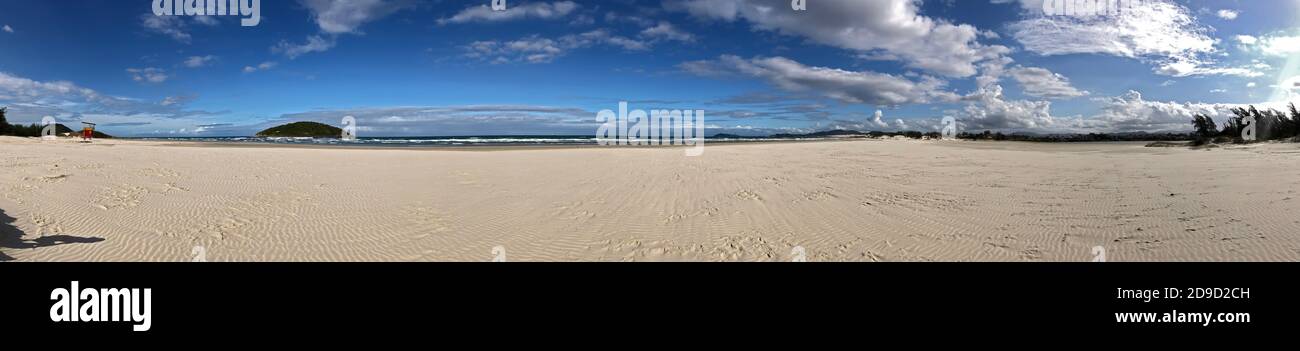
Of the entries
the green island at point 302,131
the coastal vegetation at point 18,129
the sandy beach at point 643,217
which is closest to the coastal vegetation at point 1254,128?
the sandy beach at point 643,217

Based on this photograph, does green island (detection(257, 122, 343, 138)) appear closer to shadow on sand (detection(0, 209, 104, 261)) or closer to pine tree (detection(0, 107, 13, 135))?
pine tree (detection(0, 107, 13, 135))

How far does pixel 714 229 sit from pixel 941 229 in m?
3.62

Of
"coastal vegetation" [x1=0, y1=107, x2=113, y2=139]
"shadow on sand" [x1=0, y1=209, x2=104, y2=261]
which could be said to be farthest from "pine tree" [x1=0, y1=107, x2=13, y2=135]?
"shadow on sand" [x1=0, y1=209, x2=104, y2=261]

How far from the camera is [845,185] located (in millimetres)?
14430

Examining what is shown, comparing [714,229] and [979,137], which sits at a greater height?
[979,137]

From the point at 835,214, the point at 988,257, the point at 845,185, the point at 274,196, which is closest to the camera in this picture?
the point at 988,257

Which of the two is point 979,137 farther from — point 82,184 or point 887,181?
point 82,184

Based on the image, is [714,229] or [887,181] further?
[887,181]

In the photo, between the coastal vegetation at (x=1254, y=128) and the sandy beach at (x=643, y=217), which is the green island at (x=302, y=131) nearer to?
the sandy beach at (x=643, y=217)

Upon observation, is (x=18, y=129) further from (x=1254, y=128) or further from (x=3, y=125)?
(x=1254, y=128)

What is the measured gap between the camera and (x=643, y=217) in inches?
385

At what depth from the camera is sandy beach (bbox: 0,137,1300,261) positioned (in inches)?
285

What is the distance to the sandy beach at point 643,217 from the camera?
7.25m
